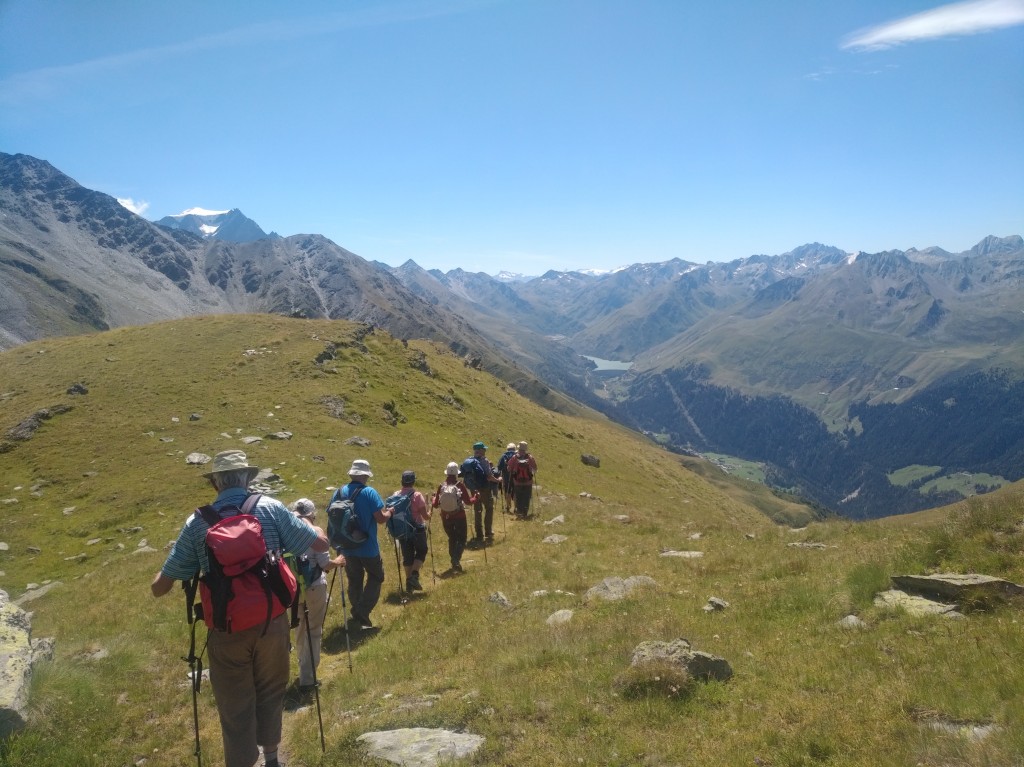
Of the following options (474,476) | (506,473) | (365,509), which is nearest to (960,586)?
(365,509)

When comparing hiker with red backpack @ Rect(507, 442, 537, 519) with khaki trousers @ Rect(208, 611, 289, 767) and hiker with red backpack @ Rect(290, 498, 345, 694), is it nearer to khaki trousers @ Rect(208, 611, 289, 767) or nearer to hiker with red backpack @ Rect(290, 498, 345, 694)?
hiker with red backpack @ Rect(290, 498, 345, 694)

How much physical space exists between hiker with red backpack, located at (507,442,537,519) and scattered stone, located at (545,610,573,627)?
1177cm

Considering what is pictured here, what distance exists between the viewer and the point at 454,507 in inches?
658

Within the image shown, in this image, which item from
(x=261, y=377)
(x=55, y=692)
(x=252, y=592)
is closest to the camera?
(x=252, y=592)

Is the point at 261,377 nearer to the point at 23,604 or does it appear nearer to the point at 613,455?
the point at 23,604

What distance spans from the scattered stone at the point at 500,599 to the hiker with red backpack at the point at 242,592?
6985 millimetres

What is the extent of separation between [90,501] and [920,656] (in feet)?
113

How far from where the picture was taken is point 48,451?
33750 mm

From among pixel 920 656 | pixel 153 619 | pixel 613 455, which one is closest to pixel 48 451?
pixel 153 619

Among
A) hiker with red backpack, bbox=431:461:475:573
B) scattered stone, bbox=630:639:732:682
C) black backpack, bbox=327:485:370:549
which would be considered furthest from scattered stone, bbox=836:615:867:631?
hiker with red backpack, bbox=431:461:475:573

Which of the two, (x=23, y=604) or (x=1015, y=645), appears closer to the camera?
(x=1015, y=645)

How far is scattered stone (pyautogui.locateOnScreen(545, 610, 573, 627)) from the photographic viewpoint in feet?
38.6

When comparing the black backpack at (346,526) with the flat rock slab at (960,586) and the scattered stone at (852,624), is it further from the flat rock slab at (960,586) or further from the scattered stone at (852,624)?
the flat rock slab at (960,586)

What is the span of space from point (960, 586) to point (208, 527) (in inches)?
457
